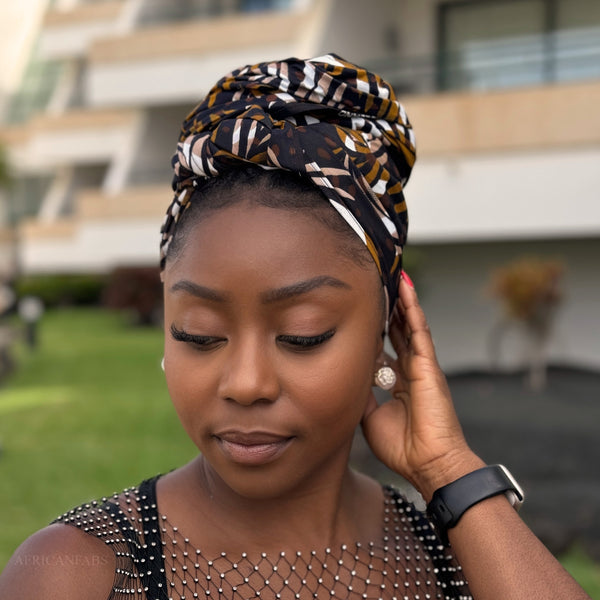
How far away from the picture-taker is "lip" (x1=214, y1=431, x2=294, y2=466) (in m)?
1.65

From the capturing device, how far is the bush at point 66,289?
21125 mm

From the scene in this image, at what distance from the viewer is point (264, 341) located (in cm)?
165

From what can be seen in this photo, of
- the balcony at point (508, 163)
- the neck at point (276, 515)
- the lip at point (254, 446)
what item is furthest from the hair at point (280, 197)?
the balcony at point (508, 163)

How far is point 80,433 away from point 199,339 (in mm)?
7600

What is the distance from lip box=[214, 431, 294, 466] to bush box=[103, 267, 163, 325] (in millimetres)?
16010

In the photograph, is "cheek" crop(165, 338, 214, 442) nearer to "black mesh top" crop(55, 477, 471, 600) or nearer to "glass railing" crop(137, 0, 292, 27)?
"black mesh top" crop(55, 477, 471, 600)

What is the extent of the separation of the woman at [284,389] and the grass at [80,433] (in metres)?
3.63

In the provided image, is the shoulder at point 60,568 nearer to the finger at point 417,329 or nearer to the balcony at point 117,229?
the finger at point 417,329

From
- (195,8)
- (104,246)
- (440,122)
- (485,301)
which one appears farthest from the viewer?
(104,246)

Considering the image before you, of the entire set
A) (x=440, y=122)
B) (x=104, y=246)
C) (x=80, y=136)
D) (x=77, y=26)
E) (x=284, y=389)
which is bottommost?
(x=104, y=246)

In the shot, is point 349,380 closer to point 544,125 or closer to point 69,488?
point 69,488

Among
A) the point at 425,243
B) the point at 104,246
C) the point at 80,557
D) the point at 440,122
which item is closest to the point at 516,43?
the point at 440,122

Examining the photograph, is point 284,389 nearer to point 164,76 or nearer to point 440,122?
point 440,122

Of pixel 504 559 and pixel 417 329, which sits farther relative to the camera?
pixel 417 329
